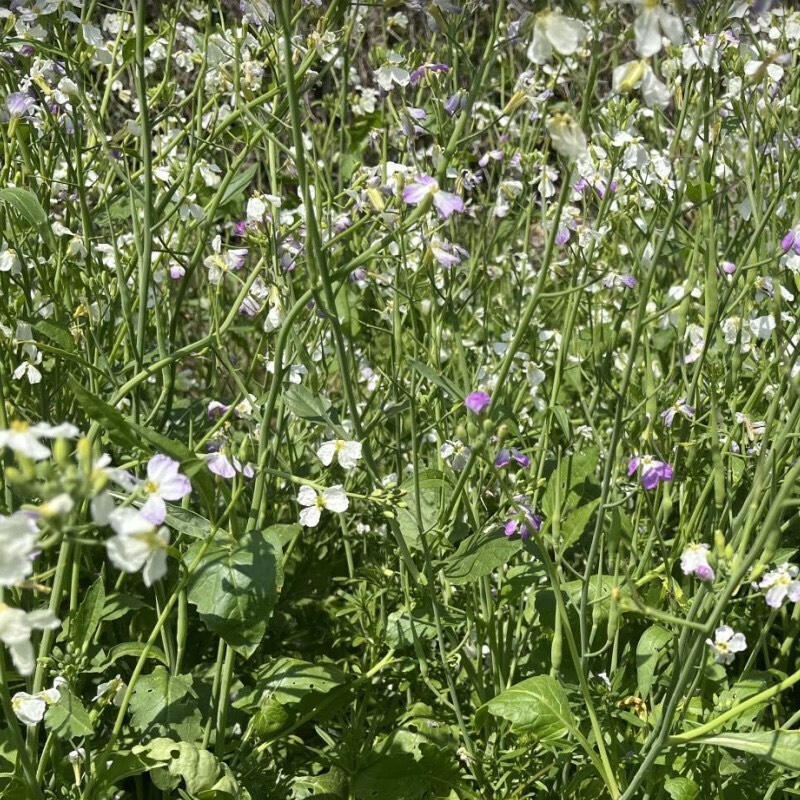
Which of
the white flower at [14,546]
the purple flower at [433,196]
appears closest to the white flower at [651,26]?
the purple flower at [433,196]

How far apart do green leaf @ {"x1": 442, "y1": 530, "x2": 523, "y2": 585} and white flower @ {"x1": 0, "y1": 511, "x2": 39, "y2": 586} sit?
0.88 meters


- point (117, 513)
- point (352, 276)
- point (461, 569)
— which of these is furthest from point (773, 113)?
point (117, 513)

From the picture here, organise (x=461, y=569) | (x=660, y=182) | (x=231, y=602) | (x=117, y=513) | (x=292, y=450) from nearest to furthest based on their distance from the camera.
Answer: (x=117, y=513) → (x=231, y=602) → (x=461, y=569) → (x=660, y=182) → (x=292, y=450)

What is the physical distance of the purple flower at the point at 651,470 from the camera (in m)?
1.79

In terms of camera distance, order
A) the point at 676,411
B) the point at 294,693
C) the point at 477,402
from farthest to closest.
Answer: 1. the point at 676,411
2. the point at 294,693
3. the point at 477,402

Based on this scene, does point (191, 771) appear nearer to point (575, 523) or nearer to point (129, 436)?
point (129, 436)

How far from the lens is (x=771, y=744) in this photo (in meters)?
1.39

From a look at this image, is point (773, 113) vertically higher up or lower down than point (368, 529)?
higher up

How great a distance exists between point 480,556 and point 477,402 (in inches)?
12.7

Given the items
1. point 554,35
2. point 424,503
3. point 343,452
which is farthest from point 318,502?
point 554,35

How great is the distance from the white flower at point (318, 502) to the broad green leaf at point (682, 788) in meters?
0.72

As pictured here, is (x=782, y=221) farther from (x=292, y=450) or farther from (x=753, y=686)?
(x=292, y=450)

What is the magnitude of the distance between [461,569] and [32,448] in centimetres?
91

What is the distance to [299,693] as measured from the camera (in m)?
1.72
